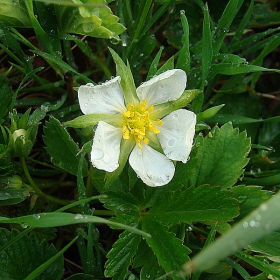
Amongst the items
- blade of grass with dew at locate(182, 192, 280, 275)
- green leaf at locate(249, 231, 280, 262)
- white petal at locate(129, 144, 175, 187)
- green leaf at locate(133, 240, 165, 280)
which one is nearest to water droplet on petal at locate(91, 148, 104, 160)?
white petal at locate(129, 144, 175, 187)

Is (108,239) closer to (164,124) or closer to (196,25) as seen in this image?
(164,124)

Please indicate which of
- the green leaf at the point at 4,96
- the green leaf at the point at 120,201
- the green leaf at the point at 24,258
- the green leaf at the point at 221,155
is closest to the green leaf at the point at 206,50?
the green leaf at the point at 221,155

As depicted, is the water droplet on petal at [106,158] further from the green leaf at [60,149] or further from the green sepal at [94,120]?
the green leaf at [60,149]

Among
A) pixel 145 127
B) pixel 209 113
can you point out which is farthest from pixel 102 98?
pixel 209 113

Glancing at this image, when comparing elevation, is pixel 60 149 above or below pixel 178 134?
below

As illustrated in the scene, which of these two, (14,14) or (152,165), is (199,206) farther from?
(14,14)

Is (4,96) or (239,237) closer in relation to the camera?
(239,237)
